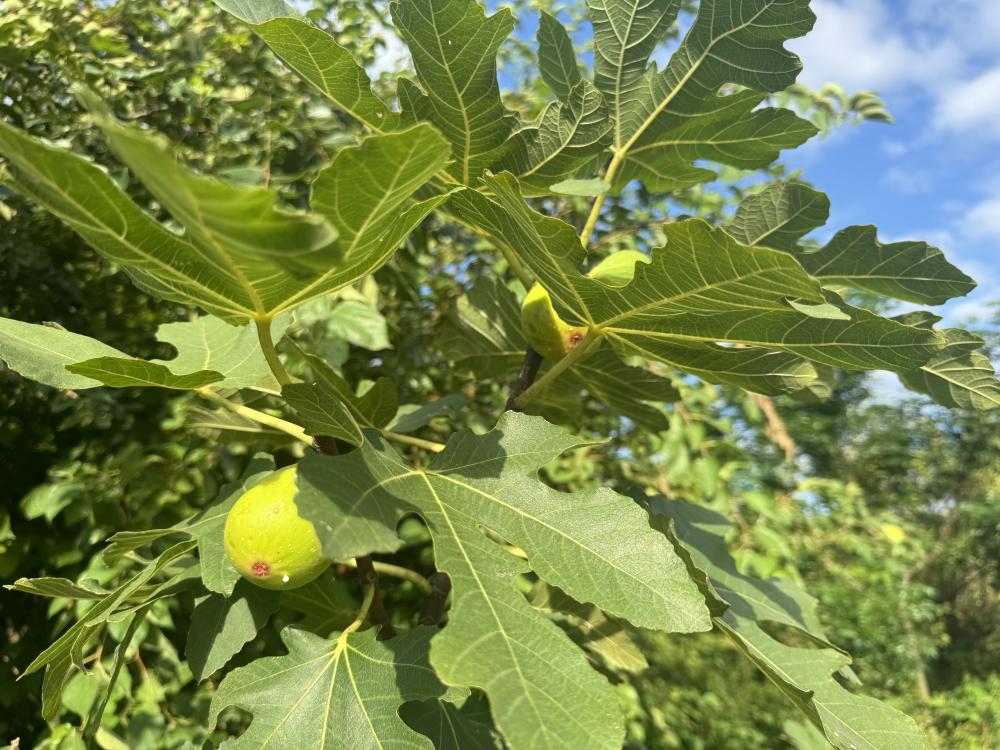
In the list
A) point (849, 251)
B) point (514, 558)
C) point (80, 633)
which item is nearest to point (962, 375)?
point (849, 251)

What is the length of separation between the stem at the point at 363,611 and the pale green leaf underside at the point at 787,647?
387 millimetres

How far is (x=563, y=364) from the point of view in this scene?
82cm

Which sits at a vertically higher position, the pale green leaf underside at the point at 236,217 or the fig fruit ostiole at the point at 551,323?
the pale green leaf underside at the point at 236,217

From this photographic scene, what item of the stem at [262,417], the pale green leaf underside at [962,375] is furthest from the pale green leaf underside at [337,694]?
Answer: the pale green leaf underside at [962,375]

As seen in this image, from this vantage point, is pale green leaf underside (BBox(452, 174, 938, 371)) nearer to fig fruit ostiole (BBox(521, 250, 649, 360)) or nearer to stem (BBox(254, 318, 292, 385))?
fig fruit ostiole (BBox(521, 250, 649, 360))

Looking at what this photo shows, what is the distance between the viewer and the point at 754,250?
1.84ft

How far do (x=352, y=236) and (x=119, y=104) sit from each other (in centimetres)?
164

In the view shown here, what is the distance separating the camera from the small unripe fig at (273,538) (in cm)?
65

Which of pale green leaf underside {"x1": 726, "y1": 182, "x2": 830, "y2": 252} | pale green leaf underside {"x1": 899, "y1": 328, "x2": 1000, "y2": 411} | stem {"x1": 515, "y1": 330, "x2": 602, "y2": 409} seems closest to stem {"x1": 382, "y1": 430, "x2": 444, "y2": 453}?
stem {"x1": 515, "y1": 330, "x2": 602, "y2": 409}

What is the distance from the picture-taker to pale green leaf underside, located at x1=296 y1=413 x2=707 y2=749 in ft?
1.67

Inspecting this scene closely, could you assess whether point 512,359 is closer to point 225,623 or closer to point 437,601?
point 437,601

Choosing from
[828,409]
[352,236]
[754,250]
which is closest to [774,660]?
[754,250]

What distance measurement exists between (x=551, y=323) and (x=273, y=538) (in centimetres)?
40

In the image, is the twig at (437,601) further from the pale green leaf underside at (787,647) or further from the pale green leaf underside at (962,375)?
the pale green leaf underside at (962,375)
